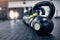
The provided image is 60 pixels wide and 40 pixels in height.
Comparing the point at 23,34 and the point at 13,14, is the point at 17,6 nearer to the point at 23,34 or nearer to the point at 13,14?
the point at 13,14

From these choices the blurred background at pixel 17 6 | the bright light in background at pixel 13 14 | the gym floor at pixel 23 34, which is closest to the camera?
the gym floor at pixel 23 34

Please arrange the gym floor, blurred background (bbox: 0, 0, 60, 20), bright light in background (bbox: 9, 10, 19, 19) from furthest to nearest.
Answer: blurred background (bbox: 0, 0, 60, 20)
bright light in background (bbox: 9, 10, 19, 19)
the gym floor

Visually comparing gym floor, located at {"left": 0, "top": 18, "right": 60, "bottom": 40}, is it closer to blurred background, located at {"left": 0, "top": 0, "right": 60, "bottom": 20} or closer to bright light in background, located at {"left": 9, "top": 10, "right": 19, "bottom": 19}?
bright light in background, located at {"left": 9, "top": 10, "right": 19, "bottom": 19}

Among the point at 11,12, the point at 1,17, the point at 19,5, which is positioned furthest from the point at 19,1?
the point at 1,17

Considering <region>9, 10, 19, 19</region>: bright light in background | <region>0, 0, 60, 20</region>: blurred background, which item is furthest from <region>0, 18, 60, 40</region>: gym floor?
<region>0, 0, 60, 20</region>: blurred background

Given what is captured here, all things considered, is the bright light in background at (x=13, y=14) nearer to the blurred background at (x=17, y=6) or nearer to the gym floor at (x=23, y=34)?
the blurred background at (x=17, y=6)

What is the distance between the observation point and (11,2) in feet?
61.4

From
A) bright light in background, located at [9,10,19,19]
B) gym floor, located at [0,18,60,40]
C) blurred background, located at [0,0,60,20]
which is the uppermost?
blurred background, located at [0,0,60,20]

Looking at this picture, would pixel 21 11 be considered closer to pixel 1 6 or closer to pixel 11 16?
pixel 11 16

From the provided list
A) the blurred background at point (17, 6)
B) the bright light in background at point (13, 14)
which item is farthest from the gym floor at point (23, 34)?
the blurred background at point (17, 6)

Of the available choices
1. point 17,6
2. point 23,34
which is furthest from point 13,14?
point 23,34

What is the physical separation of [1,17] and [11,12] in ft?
4.53

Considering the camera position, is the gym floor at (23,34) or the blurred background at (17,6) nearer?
the gym floor at (23,34)

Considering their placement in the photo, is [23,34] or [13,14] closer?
[23,34]
